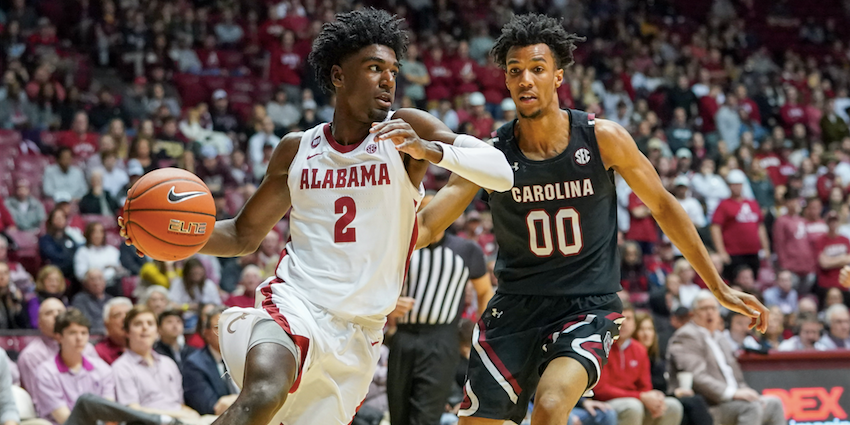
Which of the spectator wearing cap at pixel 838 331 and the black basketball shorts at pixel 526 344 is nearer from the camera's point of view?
the black basketball shorts at pixel 526 344

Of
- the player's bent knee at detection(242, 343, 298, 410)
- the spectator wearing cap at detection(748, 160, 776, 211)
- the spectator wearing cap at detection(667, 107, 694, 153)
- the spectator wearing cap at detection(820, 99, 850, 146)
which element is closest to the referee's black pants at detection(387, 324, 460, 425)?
the player's bent knee at detection(242, 343, 298, 410)

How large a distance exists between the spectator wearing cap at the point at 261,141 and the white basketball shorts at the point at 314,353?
30.9ft

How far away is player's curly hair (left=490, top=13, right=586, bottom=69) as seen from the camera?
4770mm

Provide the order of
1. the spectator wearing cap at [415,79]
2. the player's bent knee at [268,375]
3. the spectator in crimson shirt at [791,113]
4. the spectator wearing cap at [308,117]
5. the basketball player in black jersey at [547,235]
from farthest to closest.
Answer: the spectator in crimson shirt at [791,113] → the spectator wearing cap at [415,79] → the spectator wearing cap at [308,117] → the basketball player in black jersey at [547,235] → the player's bent knee at [268,375]

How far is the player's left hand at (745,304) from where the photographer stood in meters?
4.59

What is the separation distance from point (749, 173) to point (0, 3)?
12.3m

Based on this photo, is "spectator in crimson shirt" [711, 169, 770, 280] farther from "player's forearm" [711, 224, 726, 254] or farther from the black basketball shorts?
the black basketball shorts

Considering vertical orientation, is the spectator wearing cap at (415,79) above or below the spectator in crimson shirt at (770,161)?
above

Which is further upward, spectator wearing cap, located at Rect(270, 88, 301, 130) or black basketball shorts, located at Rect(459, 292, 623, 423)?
spectator wearing cap, located at Rect(270, 88, 301, 130)

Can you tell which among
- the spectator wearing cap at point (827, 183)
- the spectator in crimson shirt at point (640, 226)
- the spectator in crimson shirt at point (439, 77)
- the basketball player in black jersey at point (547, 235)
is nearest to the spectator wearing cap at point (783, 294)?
the spectator in crimson shirt at point (640, 226)

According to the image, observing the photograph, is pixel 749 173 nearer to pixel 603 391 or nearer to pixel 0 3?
pixel 603 391

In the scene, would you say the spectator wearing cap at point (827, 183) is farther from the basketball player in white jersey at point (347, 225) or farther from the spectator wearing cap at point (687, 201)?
the basketball player in white jersey at point (347, 225)

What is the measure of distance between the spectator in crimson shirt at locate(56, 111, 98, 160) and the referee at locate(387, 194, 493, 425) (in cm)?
705

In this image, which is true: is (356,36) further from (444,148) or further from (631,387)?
(631,387)
